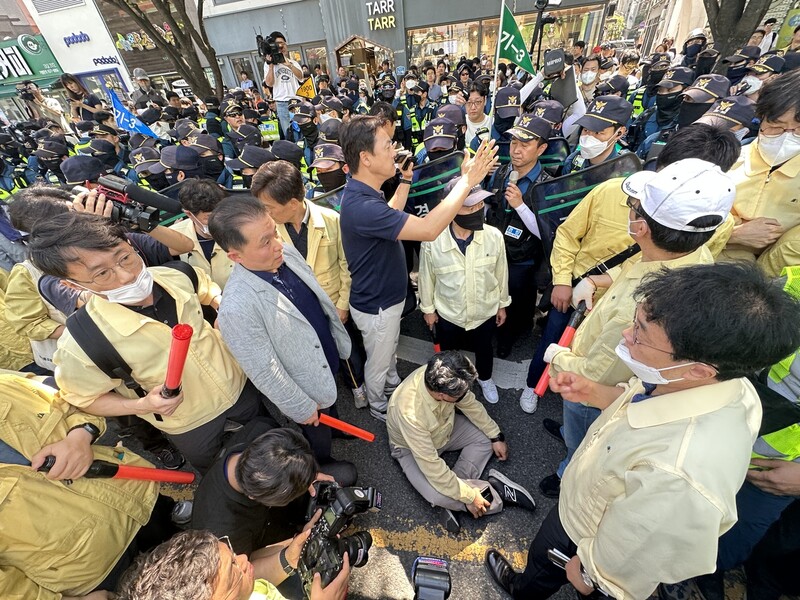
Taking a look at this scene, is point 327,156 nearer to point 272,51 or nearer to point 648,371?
point 648,371

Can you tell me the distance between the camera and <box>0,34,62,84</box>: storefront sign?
74.3ft

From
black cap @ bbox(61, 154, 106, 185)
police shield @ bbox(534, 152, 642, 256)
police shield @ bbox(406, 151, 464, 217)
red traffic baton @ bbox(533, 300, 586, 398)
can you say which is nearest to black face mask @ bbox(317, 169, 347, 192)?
police shield @ bbox(406, 151, 464, 217)

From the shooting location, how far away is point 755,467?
168 cm

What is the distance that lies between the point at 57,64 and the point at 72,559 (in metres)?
35.5

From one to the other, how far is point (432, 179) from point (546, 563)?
314 cm

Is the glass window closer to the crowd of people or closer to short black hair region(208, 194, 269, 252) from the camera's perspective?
the crowd of people

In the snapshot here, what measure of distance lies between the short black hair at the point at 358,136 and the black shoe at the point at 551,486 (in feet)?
8.70

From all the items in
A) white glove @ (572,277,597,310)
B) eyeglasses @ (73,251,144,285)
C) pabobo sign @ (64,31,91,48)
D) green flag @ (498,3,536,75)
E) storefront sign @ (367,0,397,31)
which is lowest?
white glove @ (572,277,597,310)

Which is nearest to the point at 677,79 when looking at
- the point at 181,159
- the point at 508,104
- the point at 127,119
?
the point at 508,104

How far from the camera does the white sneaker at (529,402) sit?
10.8 ft

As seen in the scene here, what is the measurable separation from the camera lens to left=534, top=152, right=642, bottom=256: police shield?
270 cm

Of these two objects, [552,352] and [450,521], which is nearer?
[552,352]

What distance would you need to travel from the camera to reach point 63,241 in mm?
1621

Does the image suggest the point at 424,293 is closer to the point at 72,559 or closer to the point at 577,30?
the point at 72,559
